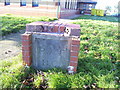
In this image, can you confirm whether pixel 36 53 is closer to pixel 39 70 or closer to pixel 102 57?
pixel 39 70

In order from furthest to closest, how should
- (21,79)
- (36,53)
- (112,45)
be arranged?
(112,45), (36,53), (21,79)

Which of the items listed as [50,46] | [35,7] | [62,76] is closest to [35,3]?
[35,7]

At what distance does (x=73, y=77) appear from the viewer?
8.34 ft

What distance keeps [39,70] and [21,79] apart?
481 mm

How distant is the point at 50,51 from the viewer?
2.79 metres

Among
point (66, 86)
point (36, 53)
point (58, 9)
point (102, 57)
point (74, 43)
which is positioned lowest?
point (66, 86)

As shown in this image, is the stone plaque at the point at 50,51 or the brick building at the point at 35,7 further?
the brick building at the point at 35,7

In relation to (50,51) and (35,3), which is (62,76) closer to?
(50,51)

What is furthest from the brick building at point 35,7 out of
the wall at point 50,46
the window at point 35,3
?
the wall at point 50,46

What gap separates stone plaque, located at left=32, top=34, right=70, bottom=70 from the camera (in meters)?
2.70

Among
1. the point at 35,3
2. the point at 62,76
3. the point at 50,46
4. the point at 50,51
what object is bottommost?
the point at 62,76

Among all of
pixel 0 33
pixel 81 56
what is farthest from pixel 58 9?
pixel 81 56

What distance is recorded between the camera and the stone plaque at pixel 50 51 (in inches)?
106

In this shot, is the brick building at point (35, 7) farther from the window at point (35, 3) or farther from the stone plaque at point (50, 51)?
the stone plaque at point (50, 51)
